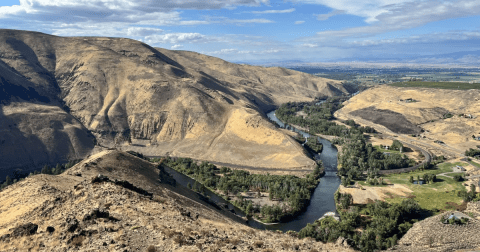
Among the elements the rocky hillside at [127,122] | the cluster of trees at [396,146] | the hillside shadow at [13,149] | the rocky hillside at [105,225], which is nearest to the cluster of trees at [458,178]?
the cluster of trees at [396,146]

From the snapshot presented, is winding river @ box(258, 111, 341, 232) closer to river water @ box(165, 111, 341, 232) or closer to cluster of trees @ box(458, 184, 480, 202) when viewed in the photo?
river water @ box(165, 111, 341, 232)

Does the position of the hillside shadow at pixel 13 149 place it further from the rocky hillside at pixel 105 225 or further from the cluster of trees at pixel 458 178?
the cluster of trees at pixel 458 178

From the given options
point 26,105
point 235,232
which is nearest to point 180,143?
point 26,105

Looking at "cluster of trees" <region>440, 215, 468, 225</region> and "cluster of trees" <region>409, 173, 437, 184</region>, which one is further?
"cluster of trees" <region>409, 173, 437, 184</region>

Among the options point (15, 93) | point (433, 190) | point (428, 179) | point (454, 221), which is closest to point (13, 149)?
point (15, 93)

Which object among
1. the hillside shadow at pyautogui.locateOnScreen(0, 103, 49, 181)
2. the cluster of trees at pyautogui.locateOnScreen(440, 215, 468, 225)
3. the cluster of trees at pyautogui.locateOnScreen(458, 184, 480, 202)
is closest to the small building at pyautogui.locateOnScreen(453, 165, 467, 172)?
the cluster of trees at pyautogui.locateOnScreen(458, 184, 480, 202)
